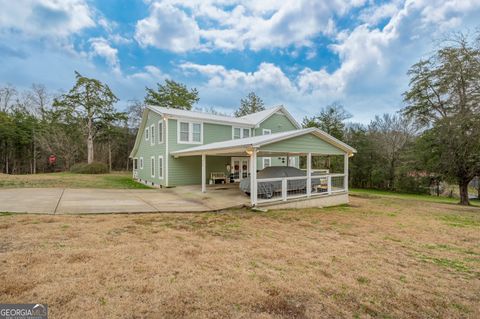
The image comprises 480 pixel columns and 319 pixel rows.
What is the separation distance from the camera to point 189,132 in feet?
49.0

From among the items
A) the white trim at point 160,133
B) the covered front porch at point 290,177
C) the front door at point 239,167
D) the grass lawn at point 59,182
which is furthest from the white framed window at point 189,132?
the grass lawn at point 59,182

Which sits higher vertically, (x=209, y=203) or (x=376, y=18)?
(x=376, y=18)

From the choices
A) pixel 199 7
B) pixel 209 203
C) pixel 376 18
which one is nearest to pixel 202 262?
pixel 209 203

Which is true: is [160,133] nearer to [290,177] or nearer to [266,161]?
[266,161]

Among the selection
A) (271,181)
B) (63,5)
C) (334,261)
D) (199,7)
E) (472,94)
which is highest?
(199,7)

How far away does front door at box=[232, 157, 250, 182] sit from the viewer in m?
16.6

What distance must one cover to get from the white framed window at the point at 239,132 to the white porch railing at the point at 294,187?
24.6 feet

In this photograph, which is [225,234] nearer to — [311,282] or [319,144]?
[311,282]

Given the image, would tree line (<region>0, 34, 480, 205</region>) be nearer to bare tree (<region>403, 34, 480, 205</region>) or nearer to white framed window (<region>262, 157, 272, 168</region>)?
bare tree (<region>403, 34, 480, 205</region>)

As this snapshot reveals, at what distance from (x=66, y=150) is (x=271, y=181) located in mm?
30366

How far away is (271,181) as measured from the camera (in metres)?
9.42

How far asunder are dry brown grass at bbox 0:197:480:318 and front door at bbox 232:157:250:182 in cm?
1053

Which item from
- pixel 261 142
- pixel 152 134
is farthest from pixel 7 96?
pixel 261 142

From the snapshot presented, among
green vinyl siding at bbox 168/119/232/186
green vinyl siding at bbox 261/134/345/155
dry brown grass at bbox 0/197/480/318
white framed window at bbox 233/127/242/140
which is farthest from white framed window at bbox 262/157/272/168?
dry brown grass at bbox 0/197/480/318
